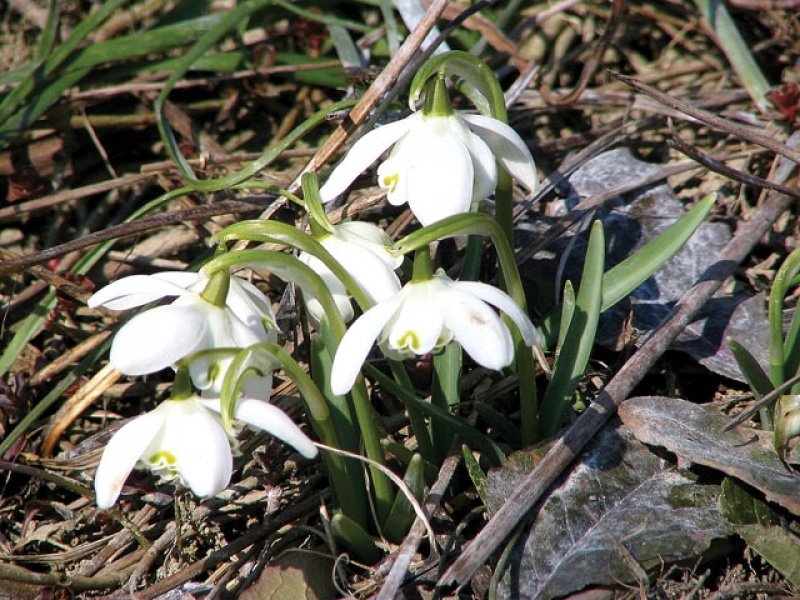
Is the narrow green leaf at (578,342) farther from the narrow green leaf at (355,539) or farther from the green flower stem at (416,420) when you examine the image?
the narrow green leaf at (355,539)

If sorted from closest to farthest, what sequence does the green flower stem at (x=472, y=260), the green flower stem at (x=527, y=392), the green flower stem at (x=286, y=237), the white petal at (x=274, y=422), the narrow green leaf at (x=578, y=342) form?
1. the white petal at (x=274, y=422)
2. the green flower stem at (x=286, y=237)
3. the green flower stem at (x=527, y=392)
4. the narrow green leaf at (x=578, y=342)
5. the green flower stem at (x=472, y=260)

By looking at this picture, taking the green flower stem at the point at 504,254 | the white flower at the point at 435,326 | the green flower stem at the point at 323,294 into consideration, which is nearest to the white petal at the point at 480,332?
the white flower at the point at 435,326

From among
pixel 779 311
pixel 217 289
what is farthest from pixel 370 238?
pixel 779 311

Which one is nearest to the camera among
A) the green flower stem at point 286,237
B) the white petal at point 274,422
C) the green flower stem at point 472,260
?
the white petal at point 274,422

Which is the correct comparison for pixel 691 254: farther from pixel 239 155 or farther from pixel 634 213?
pixel 239 155

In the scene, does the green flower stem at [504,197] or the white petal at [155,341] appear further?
the green flower stem at [504,197]

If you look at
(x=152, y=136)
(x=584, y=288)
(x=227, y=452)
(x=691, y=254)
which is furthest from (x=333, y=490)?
(x=152, y=136)

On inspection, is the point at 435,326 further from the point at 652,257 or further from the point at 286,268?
the point at 652,257
